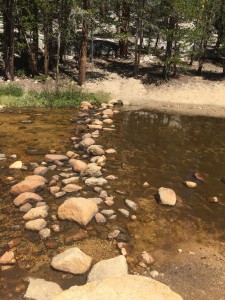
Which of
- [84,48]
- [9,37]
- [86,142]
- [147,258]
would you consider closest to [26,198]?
[147,258]

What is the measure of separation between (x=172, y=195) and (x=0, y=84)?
59.5 feet

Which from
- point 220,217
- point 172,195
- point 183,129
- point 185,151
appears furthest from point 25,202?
point 183,129

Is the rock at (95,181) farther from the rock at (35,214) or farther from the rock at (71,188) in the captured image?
the rock at (35,214)

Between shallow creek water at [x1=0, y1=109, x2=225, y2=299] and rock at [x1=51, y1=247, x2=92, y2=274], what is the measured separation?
0.38 ft

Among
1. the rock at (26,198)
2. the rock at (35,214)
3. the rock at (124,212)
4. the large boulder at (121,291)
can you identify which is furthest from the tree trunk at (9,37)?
the large boulder at (121,291)

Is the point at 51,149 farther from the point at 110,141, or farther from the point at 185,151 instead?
the point at 185,151

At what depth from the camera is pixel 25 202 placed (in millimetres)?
7895

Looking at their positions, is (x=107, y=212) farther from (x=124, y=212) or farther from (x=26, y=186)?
(x=26, y=186)

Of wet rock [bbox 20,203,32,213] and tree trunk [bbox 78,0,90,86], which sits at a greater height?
tree trunk [bbox 78,0,90,86]

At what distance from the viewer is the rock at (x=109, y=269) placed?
5.53m

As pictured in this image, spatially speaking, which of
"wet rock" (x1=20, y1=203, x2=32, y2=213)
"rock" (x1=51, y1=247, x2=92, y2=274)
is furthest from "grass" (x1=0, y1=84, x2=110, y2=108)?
"rock" (x1=51, y1=247, x2=92, y2=274)

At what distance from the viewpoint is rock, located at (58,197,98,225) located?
7211 mm

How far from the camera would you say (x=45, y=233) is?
6.77 meters

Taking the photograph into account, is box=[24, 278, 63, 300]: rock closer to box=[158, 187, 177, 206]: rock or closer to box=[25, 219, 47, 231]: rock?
box=[25, 219, 47, 231]: rock
